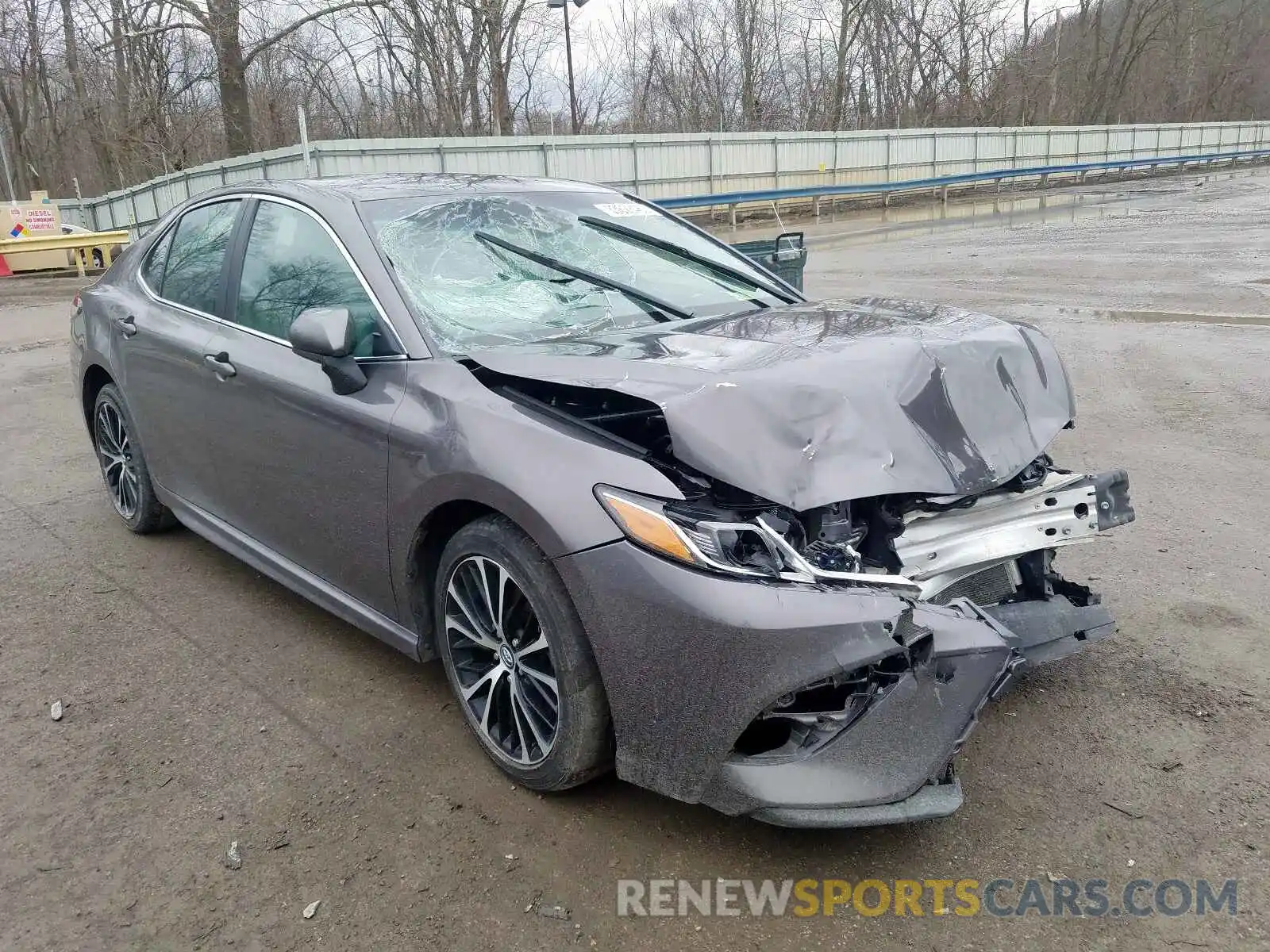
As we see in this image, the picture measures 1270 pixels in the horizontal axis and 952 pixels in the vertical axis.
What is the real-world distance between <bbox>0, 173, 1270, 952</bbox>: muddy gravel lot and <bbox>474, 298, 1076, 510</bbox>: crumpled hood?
931 mm

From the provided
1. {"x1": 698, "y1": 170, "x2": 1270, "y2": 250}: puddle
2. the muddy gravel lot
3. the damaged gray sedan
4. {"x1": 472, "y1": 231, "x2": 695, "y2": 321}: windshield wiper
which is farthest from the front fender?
{"x1": 698, "y1": 170, "x2": 1270, "y2": 250}: puddle

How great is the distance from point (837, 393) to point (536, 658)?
109cm

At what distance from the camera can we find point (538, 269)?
3596 mm

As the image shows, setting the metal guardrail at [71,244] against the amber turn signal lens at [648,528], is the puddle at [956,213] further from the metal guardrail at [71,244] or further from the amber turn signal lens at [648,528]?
the amber turn signal lens at [648,528]

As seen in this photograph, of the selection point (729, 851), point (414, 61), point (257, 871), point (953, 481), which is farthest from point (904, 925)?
point (414, 61)

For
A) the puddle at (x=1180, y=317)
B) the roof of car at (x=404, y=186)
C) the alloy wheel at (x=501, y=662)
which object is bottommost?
the puddle at (x=1180, y=317)

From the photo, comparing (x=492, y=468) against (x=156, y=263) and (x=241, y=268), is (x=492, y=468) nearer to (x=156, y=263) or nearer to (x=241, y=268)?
(x=241, y=268)

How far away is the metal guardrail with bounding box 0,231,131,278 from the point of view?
2127 centimetres

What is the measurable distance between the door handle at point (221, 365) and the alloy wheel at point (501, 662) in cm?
144

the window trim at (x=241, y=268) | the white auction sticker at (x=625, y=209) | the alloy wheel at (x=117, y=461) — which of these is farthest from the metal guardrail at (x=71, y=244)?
the white auction sticker at (x=625, y=209)

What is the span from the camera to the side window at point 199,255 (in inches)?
162

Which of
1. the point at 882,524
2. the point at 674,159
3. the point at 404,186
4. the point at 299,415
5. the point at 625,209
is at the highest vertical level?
the point at 674,159

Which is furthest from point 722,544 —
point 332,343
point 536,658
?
point 332,343

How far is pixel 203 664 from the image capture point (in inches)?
144
